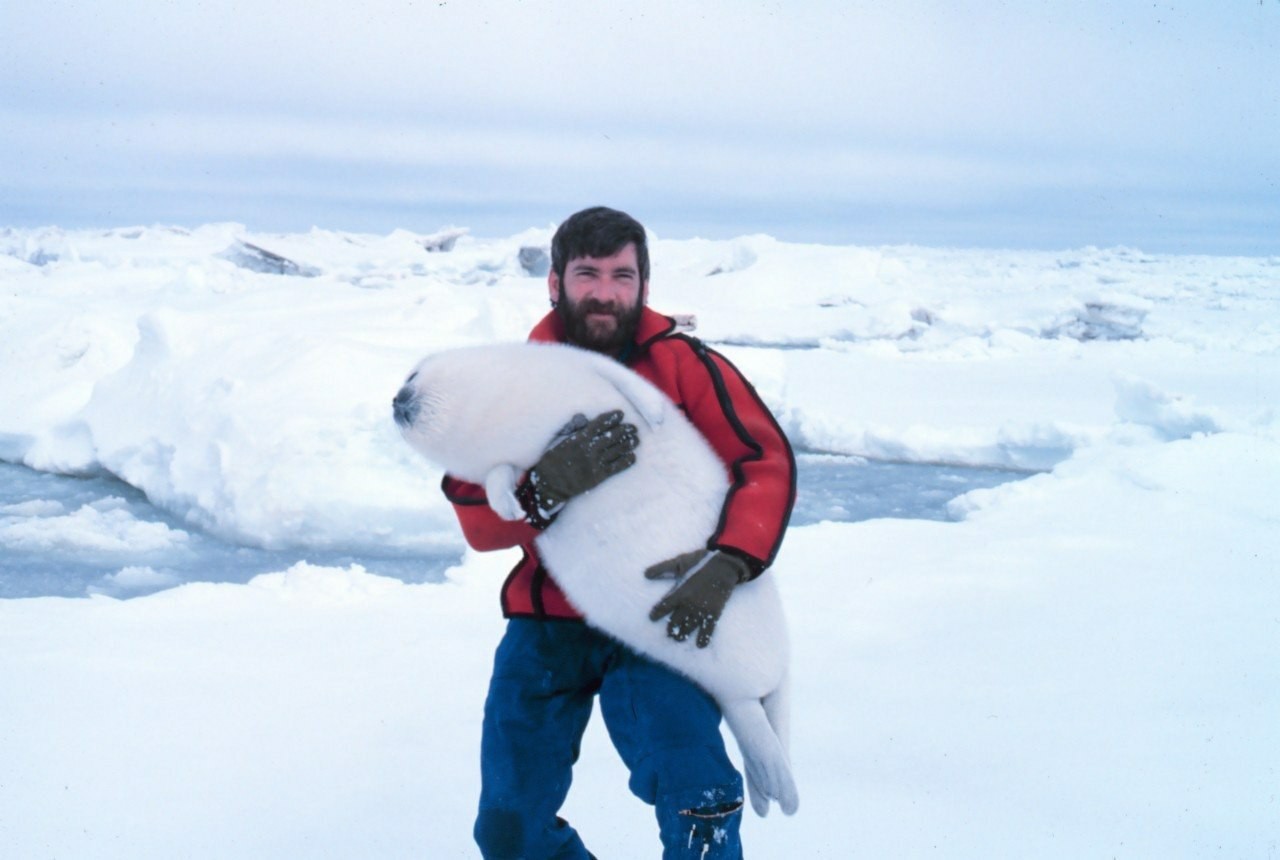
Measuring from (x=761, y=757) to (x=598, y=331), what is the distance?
2.68 ft

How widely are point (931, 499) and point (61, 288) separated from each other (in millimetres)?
14125

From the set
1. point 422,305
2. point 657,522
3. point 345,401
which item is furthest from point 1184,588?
point 422,305

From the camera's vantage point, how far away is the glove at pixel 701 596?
140cm

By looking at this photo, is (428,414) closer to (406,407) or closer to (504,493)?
(406,407)

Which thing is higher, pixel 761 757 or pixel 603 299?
pixel 603 299

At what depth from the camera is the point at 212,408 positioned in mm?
5883

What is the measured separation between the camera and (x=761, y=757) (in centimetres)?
146

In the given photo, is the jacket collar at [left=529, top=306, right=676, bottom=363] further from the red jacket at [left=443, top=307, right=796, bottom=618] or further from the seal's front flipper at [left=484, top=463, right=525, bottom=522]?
the seal's front flipper at [left=484, top=463, right=525, bottom=522]

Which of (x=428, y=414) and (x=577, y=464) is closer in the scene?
(x=577, y=464)

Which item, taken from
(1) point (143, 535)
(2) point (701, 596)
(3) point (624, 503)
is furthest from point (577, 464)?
(1) point (143, 535)

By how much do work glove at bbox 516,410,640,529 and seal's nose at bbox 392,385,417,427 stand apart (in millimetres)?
277

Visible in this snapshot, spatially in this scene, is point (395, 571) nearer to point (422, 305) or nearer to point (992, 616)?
point (992, 616)

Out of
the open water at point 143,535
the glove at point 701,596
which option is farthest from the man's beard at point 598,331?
the open water at point 143,535

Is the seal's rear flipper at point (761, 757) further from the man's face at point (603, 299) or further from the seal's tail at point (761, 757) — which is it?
the man's face at point (603, 299)
